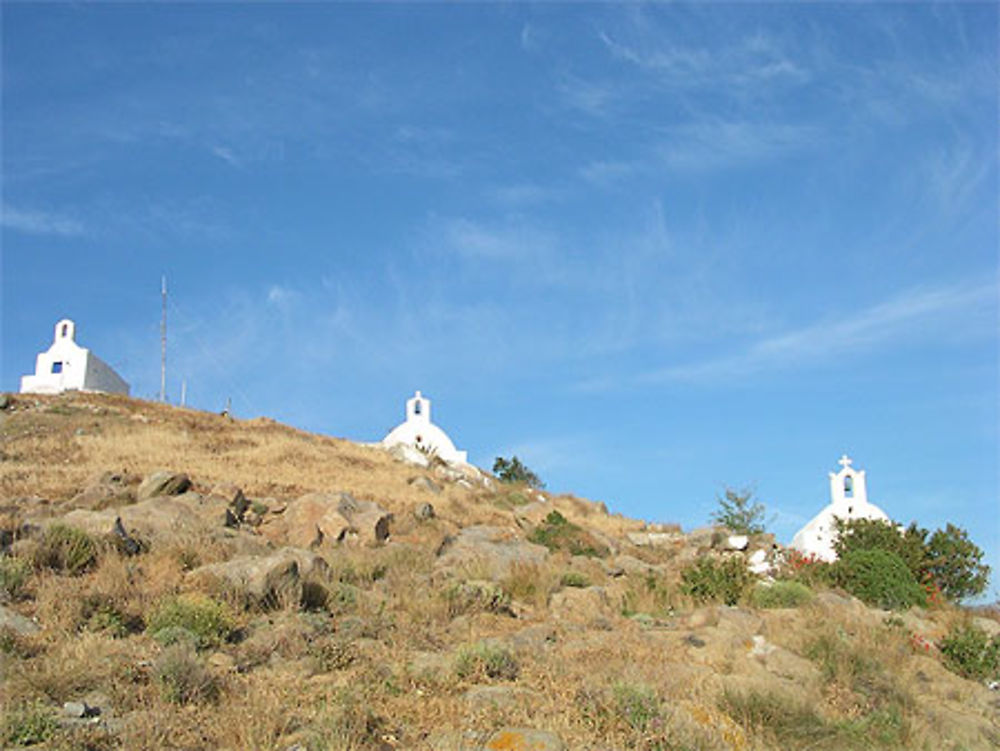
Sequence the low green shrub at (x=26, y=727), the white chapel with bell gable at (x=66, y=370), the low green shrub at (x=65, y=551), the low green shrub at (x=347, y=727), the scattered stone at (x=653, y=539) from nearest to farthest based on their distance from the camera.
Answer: the low green shrub at (x=26, y=727) → the low green shrub at (x=347, y=727) → the low green shrub at (x=65, y=551) → the scattered stone at (x=653, y=539) → the white chapel with bell gable at (x=66, y=370)

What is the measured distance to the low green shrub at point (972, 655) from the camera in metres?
11.6

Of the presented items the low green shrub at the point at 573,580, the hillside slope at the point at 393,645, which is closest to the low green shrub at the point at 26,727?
the hillside slope at the point at 393,645

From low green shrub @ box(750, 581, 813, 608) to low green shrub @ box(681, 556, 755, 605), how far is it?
0.19 m

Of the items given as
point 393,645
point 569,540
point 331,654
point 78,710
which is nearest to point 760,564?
point 569,540

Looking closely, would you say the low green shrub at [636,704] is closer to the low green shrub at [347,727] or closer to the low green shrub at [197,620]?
the low green shrub at [347,727]

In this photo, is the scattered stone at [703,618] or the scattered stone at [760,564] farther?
the scattered stone at [760,564]

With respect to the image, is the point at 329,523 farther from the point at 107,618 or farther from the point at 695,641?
the point at 695,641

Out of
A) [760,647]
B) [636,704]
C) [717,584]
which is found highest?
[717,584]

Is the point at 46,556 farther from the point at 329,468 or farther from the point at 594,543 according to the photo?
the point at 329,468

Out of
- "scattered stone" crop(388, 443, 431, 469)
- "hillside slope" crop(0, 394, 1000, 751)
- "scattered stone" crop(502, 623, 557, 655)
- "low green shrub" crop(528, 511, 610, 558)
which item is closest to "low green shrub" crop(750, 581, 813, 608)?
"hillside slope" crop(0, 394, 1000, 751)

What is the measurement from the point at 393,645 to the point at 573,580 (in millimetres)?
5743

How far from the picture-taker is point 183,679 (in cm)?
730

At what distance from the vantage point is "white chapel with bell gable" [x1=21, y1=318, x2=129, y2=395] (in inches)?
1705

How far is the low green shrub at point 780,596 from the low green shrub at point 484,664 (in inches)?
255
